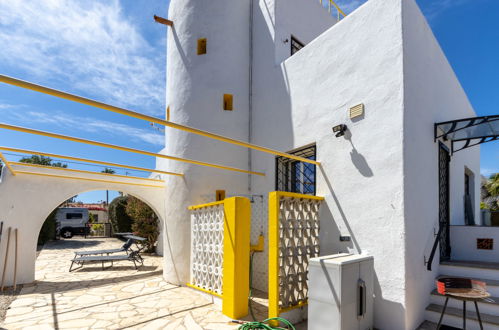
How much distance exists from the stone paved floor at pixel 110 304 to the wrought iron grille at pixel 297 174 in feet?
9.00

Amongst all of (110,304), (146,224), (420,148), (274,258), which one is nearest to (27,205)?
(110,304)

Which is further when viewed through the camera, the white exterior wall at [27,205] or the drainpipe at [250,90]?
the drainpipe at [250,90]

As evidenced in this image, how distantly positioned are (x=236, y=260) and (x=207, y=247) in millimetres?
1445

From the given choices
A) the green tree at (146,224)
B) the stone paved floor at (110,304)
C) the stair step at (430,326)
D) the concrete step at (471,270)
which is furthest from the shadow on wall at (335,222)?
the green tree at (146,224)

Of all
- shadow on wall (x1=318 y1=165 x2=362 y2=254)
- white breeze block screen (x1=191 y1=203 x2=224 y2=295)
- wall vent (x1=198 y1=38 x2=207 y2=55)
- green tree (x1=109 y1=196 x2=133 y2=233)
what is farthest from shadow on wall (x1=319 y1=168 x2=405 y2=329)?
green tree (x1=109 y1=196 x2=133 y2=233)

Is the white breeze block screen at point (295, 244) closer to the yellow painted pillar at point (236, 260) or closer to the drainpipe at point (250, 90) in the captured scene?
the yellow painted pillar at point (236, 260)

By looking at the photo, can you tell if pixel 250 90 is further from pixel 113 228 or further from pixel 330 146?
pixel 113 228

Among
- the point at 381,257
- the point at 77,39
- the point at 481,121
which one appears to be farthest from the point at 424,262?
the point at 77,39

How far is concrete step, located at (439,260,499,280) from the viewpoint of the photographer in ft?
14.4

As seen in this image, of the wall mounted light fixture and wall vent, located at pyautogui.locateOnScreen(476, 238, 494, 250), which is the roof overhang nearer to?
the wall mounted light fixture

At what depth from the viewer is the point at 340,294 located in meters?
3.62

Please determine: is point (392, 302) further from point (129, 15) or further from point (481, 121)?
point (129, 15)

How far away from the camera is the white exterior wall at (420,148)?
4.14m

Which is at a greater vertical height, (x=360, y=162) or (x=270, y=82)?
(x=270, y=82)
